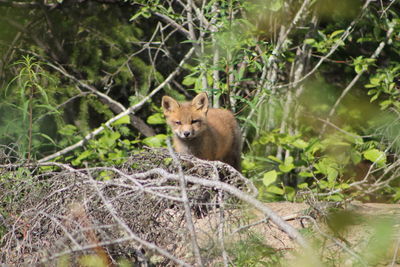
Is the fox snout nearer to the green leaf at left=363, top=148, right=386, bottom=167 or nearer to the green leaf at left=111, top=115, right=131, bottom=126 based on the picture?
the green leaf at left=111, top=115, right=131, bottom=126

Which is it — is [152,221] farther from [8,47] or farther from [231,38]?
[8,47]

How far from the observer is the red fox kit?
582 cm

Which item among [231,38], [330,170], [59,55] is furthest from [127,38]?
[330,170]

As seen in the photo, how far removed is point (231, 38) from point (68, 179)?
2.68 metres

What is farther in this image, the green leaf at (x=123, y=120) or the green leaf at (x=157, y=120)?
the green leaf at (x=157, y=120)

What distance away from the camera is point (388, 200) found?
269 inches

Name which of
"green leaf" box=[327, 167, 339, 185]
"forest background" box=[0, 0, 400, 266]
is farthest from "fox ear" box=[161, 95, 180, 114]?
"green leaf" box=[327, 167, 339, 185]

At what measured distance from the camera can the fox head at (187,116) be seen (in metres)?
5.78

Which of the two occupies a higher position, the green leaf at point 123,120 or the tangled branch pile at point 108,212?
the tangled branch pile at point 108,212

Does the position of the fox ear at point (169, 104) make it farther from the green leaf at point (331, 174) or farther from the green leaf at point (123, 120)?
the green leaf at point (331, 174)

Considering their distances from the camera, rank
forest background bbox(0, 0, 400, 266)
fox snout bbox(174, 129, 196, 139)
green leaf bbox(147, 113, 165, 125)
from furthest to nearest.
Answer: green leaf bbox(147, 113, 165, 125) → forest background bbox(0, 0, 400, 266) → fox snout bbox(174, 129, 196, 139)

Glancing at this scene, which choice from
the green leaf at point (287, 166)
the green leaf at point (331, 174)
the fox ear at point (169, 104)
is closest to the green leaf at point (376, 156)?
the green leaf at point (331, 174)

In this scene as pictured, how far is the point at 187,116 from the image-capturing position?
19.3 ft

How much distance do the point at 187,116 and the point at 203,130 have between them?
251 millimetres
